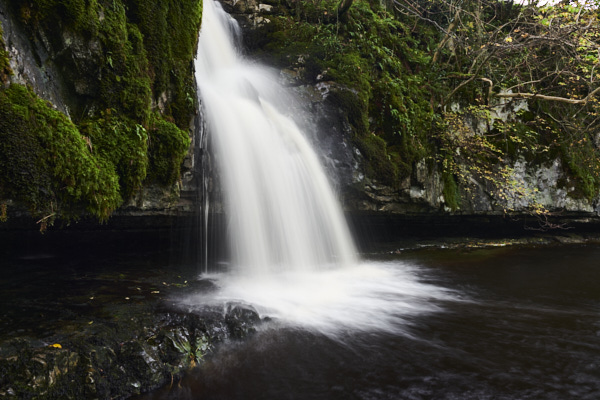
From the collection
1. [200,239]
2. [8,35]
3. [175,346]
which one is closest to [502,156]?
[200,239]

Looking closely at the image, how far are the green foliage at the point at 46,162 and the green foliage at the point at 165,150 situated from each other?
90 cm

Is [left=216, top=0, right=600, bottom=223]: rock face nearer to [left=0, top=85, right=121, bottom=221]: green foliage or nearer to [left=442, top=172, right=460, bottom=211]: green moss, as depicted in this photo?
[left=442, top=172, right=460, bottom=211]: green moss

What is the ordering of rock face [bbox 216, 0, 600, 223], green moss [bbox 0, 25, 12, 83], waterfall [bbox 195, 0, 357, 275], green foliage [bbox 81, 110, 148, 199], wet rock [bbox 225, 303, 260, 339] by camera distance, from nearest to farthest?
green moss [bbox 0, 25, 12, 83], wet rock [bbox 225, 303, 260, 339], green foliage [bbox 81, 110, 148, 199], waterfall [bbox 195, 0, 357, 275], rock face [bbox 216, 0, 600, 223]

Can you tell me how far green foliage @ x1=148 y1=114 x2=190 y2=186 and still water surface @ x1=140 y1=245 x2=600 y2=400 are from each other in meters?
2.44

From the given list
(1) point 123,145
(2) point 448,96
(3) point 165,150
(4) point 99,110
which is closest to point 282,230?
(3) point 165,150

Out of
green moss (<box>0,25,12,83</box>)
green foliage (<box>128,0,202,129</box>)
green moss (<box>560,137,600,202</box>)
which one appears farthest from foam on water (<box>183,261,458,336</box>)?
green moss (<box>560,137,600,202</box>)

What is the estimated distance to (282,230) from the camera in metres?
6.78

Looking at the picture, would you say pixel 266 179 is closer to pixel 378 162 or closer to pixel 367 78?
pixel 378 162

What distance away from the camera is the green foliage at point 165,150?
497cm

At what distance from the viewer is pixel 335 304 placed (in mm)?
5168

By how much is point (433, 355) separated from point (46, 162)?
4.49 m

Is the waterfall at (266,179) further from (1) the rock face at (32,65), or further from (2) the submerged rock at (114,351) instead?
(2) the submerged rock at (114,351)

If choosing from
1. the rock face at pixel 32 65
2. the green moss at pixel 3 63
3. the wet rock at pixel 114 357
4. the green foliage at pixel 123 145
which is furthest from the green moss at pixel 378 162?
the green moss at pixel 3 63

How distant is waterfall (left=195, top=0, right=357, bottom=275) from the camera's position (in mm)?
6273
